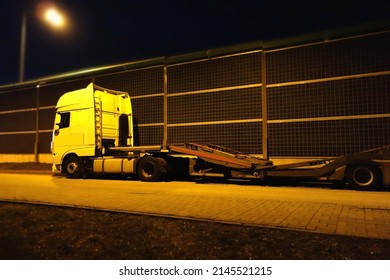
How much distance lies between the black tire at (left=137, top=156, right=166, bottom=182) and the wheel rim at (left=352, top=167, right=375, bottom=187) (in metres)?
7.03

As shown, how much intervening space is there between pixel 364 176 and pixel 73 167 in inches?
475

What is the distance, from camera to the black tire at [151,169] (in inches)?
543

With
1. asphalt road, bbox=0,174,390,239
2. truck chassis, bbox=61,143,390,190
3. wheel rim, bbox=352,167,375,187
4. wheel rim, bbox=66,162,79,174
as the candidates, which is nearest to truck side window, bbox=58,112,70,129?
truck chassis, bbox=61,143,390,190

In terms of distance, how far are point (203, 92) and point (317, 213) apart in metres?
12.2

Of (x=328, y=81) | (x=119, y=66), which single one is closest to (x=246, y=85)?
(x=328, y=81)

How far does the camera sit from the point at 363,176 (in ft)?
34.6

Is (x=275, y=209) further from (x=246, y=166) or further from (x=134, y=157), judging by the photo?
(x=134, y=157)

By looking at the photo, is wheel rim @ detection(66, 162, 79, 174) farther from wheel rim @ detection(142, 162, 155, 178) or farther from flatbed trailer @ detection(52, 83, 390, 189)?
wheel rim @ detection(142, 162, 155, 178)

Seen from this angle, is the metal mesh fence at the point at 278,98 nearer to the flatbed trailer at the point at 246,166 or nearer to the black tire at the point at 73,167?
the flatbed trailer at the point at 246,166

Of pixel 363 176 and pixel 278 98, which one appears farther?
pixel 278 98

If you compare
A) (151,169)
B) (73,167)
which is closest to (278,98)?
(151,169)

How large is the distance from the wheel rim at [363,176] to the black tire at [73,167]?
11329mm

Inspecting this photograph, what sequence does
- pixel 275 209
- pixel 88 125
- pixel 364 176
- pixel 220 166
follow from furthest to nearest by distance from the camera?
pixel 88 125, pixel 220 166, pixel 364 176, pixel 275 209

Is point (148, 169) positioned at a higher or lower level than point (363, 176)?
higher
